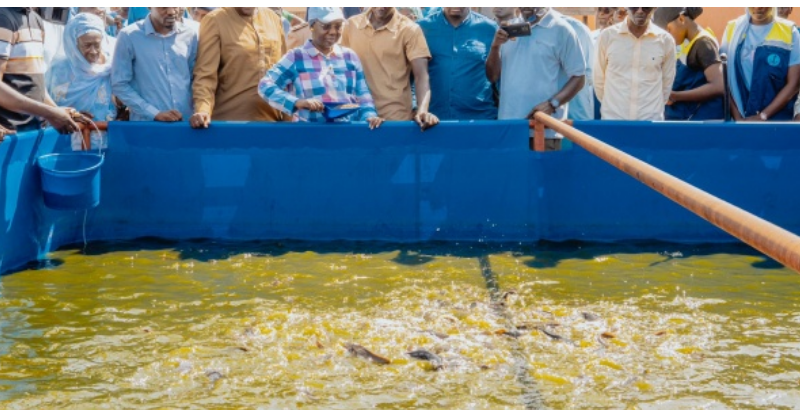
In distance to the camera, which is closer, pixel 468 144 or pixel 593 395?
pixel 593 395

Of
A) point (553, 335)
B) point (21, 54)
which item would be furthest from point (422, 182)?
point (21, 54)

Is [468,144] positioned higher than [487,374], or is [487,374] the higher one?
[468,144]

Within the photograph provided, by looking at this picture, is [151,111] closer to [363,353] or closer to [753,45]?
[363,353]

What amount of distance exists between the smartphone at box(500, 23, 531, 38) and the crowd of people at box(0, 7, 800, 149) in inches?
0.4

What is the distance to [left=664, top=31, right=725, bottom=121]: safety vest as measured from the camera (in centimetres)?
916

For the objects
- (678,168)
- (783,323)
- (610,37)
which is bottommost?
(783,323)

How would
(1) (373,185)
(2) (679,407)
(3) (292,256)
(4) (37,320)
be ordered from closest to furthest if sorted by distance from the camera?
1. (2) (679,407)
2. (4) (37,320)
3. (3) (292,256)
4. (1) (373,185)

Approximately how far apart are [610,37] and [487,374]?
440 cm

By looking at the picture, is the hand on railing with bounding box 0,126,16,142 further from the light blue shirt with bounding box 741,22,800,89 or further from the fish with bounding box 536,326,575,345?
the light blue shirt with bounding box 741,22,800,89

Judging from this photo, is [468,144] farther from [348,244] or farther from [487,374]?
[487,374]

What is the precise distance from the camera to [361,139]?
8188 mm

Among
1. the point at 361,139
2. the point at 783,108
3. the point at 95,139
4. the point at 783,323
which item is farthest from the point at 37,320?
the point at 783,108

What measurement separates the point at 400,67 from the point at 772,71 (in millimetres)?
3074

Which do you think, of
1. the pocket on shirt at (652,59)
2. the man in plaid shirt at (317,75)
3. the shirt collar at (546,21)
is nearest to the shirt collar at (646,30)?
the pocket on shirt at (652,59)
